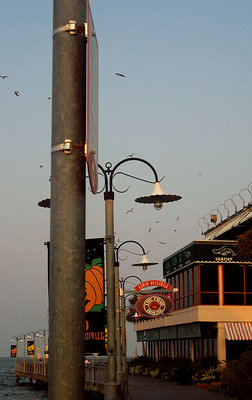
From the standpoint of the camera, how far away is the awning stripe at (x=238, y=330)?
49.4 meters

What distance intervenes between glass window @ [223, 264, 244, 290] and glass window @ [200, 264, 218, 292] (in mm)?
773

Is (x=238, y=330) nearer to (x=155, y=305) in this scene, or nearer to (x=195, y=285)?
(x=195, y=285)

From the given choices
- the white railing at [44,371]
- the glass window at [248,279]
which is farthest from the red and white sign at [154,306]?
the glass window at [248,279]

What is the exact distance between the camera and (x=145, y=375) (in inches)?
2420

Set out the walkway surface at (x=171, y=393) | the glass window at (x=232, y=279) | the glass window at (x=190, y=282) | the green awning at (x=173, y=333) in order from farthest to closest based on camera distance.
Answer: the glass window at (x=190, y=282)
the green awning at (x=173, y=333)
the glass window at (x=232, y=279)
the walkway surface at (x=171, y=393)

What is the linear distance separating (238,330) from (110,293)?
30453mm

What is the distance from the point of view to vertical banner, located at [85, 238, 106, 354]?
845 inches

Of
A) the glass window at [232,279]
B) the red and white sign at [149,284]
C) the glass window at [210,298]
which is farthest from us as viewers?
the glass window at [232,279]

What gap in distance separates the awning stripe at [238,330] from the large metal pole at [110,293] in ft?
95.0

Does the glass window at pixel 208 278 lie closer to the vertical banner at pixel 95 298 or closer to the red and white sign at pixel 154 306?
the red and white sign at pixel 154 306

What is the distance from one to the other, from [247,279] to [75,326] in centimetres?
4845

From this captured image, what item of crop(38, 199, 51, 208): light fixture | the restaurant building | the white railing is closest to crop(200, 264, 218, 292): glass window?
the restaurant building

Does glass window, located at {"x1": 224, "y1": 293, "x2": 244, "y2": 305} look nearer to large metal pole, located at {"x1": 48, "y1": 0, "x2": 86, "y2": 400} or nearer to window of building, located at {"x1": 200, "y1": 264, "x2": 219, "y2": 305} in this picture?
window of building, located at {"x1": 200, "y1": 264, "x2": 219, "y2": 305}

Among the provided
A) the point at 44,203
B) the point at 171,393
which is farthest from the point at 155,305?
the point at 44,203
